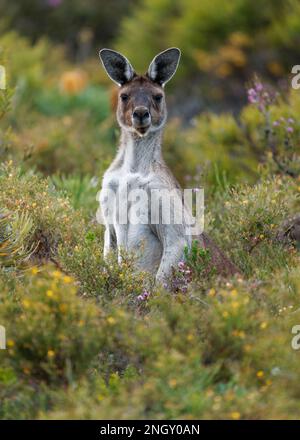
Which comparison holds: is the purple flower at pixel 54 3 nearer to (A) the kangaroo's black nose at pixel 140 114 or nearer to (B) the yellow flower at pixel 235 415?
(A) the kangaroo's black nose at pixel 140 114

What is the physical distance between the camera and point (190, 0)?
1742 cm

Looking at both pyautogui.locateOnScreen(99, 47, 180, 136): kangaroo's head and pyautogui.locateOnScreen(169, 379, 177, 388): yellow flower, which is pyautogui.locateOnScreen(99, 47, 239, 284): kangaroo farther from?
pyautogui.locateOnScreen(169, 379, 177, 388): yellow flower

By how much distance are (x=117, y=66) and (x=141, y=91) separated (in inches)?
15.3

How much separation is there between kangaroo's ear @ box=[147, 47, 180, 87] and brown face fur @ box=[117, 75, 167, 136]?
0.09 metres

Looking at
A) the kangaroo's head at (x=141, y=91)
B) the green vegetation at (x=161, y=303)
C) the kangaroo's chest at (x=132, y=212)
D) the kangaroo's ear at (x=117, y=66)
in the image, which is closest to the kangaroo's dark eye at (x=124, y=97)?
the kangaroo's head at (x=141, y=91)

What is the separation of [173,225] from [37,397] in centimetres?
221

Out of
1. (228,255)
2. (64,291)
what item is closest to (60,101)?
(228,255)

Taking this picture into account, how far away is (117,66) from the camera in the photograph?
749 cm

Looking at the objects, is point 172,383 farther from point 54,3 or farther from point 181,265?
point 54,3

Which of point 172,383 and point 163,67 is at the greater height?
point 163,67

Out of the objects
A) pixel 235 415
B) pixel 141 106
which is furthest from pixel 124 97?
pixel 235 415

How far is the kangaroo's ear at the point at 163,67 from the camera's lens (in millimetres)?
7484

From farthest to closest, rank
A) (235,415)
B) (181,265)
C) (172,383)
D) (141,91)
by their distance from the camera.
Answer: (141,91)
(181,265)
(172,383)
(235,415)

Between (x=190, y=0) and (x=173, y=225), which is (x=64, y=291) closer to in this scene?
(x=173, y=225)
